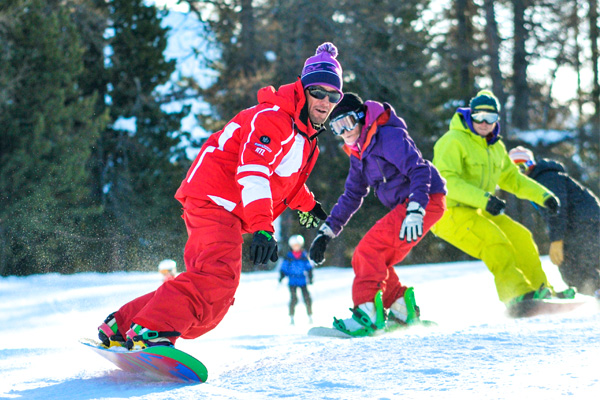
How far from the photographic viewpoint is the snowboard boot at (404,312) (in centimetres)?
452

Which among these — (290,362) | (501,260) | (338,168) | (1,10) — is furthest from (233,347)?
(338,168)

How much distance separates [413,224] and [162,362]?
1.91 m

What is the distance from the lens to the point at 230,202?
3.03 metres

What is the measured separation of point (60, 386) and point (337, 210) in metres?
2.56

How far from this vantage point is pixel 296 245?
309 inches

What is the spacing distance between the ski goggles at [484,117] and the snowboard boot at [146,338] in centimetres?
346

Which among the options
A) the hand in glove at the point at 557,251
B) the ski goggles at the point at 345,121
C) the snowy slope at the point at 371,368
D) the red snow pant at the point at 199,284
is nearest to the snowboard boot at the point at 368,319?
the snowy slope at the point at 371,368

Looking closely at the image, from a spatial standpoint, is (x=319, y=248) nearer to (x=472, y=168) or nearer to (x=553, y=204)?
(x=472, y=168)

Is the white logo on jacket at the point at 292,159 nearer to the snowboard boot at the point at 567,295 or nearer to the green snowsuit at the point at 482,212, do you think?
the green snowsuit at the point at 482,212

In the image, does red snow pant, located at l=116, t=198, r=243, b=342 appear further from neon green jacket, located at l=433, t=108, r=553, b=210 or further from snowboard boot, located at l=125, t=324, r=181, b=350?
neon green jacket, located at l=433, t=108, r=553, b=210

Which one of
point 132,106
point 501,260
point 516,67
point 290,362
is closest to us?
point 290,362

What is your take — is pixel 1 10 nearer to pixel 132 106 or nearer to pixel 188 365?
pixel 132 106

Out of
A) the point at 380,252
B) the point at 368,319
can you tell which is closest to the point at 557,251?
the point at 380,252

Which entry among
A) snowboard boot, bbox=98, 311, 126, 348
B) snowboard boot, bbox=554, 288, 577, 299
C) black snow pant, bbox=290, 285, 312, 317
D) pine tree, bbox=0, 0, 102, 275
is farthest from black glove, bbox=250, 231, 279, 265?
pine tree, bbox=0, 0, 102, 275
